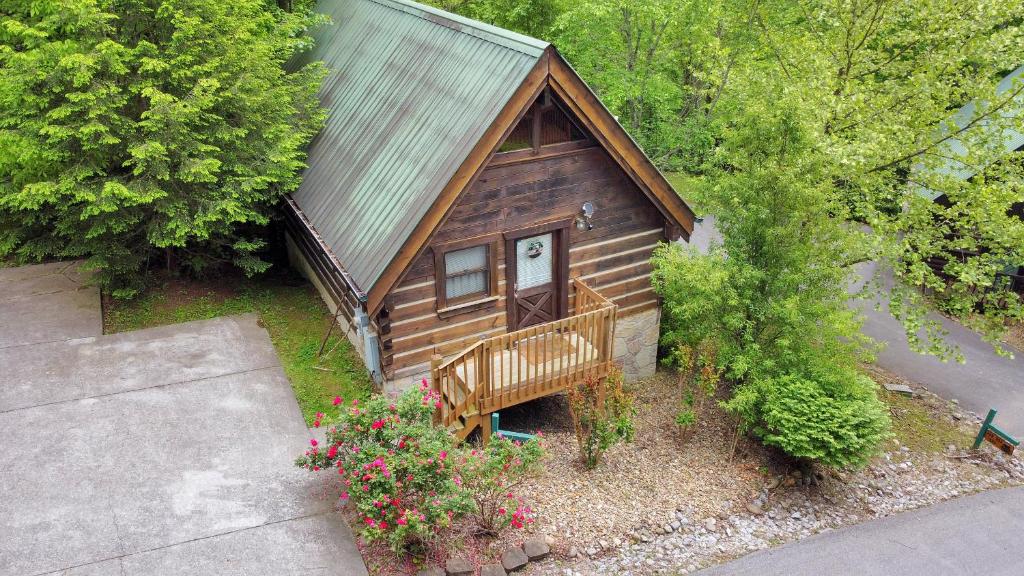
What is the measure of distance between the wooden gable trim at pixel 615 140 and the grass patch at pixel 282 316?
5.77 meters

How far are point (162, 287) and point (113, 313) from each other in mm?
1248

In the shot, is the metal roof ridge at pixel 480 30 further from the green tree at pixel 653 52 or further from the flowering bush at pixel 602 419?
the green tree at pixel 653 52

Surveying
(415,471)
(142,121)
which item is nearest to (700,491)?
(415,471)

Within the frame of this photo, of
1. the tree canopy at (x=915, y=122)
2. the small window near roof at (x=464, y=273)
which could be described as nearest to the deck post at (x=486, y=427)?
the small window near roof at (x=464, y=273)

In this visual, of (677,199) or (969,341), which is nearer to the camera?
(677,199)

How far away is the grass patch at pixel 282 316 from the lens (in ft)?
42.5

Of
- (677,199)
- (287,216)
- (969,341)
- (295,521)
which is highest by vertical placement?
(677,199)

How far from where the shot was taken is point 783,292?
1180cm

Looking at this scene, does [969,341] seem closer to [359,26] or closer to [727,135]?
[727,135]

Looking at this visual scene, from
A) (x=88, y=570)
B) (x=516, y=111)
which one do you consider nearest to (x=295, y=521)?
(x=88, y=570)

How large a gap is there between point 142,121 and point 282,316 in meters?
4.45

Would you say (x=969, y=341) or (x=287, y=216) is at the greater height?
(x=287, y=216)

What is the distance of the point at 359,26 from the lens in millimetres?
16297

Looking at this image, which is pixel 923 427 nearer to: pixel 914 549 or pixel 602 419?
pixel 914 549
